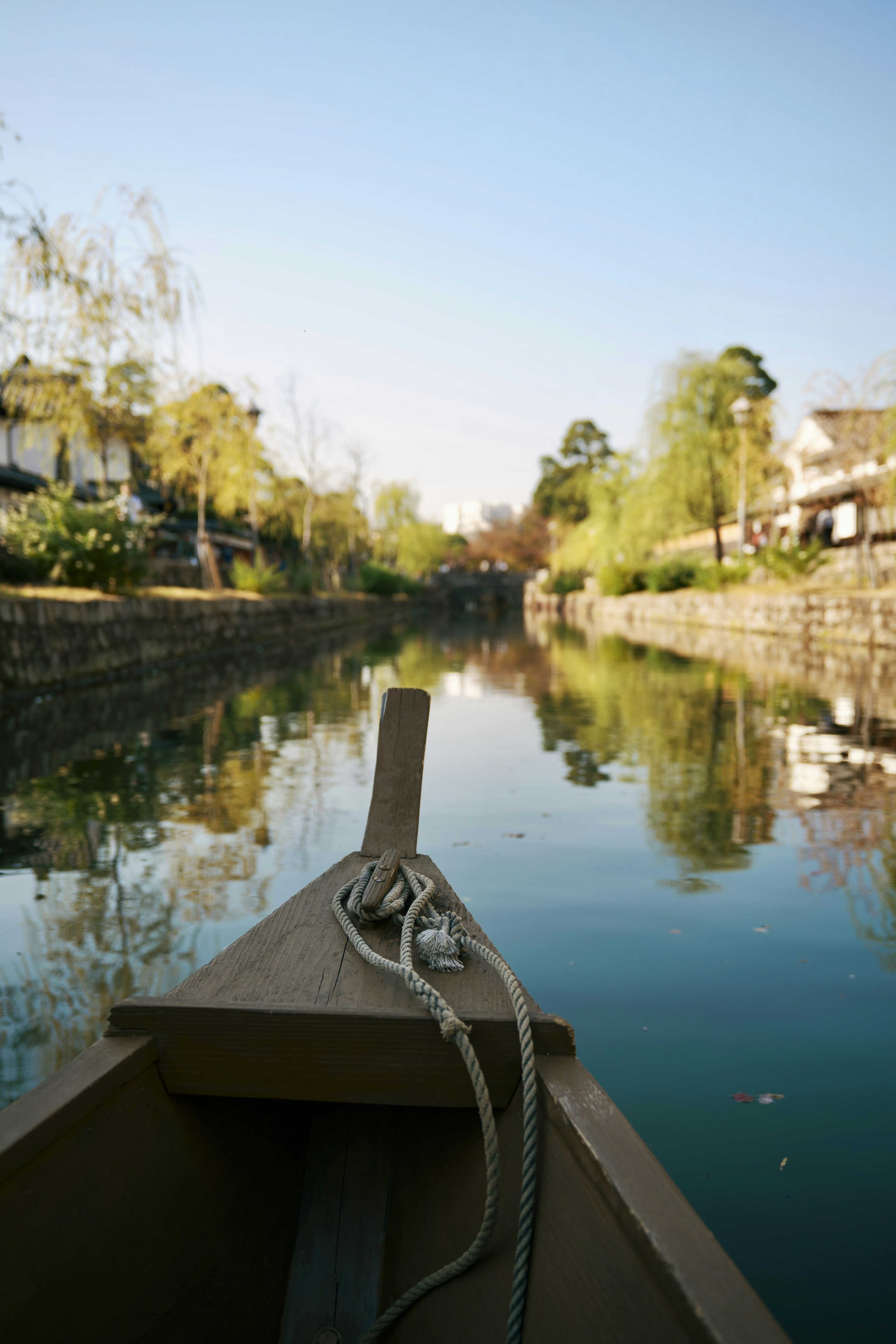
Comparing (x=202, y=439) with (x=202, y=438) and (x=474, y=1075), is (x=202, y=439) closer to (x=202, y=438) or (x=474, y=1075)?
(x=202, y=438)

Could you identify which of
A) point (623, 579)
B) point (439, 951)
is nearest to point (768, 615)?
point (623, 579)

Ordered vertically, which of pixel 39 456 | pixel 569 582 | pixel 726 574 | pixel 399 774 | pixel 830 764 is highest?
pixel 39 456

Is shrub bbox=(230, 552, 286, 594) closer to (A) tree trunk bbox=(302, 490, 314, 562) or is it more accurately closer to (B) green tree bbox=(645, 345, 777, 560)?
(A) tree trunk bbox=(302, 490, 314, 562)

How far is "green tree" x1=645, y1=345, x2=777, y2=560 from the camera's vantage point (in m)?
28.1

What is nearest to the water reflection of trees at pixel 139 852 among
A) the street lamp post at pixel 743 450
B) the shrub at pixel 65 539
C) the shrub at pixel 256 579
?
the shrub at pixel 65 539

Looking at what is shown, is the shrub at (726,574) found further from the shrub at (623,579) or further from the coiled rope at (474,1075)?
the coiled rope at (474,1075)

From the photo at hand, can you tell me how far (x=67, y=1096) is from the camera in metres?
1.30

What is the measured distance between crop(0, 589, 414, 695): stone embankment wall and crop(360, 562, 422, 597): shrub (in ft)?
61.4

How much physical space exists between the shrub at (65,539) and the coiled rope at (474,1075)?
494 inches

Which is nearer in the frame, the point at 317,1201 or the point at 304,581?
the point at 317,1201

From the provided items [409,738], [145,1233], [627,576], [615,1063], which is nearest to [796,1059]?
[615,1063]

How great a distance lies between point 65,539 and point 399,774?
1188cm

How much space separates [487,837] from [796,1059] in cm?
248

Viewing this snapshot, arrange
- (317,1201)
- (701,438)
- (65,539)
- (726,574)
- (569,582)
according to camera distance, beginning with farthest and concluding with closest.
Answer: (569,582), (701,438), (726,574), (65,539), (317,1201)
